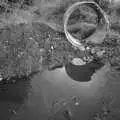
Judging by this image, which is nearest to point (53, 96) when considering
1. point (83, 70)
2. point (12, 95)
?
point (12, 95)

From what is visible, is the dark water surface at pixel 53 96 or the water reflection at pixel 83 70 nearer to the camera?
the dark water surface at pixel 53 96

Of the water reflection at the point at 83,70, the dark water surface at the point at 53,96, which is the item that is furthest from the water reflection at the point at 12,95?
the water reflection at the point at 83,70

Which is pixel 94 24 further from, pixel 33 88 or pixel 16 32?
pixel 33 88

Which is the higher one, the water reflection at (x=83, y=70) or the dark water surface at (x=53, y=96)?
the water reflection at (x=83, y=70)

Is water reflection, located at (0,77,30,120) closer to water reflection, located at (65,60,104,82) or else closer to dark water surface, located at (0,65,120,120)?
dark water surface, located at (0,65,120,120)

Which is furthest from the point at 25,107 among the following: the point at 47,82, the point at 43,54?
the point at 43,54

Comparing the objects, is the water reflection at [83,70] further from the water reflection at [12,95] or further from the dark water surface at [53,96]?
the water reflection at [12,95]
